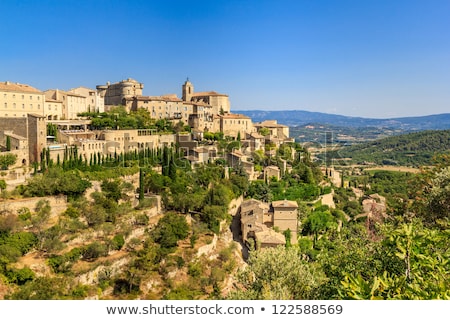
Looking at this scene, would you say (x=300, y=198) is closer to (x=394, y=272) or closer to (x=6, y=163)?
(x=6, y=163)

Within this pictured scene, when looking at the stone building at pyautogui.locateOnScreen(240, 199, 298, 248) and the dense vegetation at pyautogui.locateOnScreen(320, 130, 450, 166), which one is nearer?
the stone building at pyautogui.locateOnScreen(240, 199, 298, 248)

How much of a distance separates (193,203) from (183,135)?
14.5m

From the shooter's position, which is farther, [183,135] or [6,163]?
[183,135]

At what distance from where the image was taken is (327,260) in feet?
27.0

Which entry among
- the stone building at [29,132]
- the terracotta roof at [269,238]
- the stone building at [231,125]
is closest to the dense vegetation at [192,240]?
the terracotta roof at [269,238]

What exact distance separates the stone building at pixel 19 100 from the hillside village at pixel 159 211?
0.10 metres

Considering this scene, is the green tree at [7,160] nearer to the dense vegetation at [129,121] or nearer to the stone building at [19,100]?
the stone building at [19,100]

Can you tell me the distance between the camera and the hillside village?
1091 centimetres

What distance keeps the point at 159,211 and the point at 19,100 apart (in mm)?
15524

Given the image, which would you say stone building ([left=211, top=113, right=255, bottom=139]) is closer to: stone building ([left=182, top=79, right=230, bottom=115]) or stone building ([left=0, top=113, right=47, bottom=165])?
stone building ([left=182, top=79, right=230, bottom=115])

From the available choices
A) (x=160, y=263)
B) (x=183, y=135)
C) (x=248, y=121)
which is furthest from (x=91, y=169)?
(x=248, y=121)

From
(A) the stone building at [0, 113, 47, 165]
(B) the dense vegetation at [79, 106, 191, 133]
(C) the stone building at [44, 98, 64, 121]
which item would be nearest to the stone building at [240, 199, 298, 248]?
(B) the dense vegetation at [79, 106, 191, 133]

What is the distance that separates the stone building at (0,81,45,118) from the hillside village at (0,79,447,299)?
0.10 meters

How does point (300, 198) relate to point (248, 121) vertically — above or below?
below
